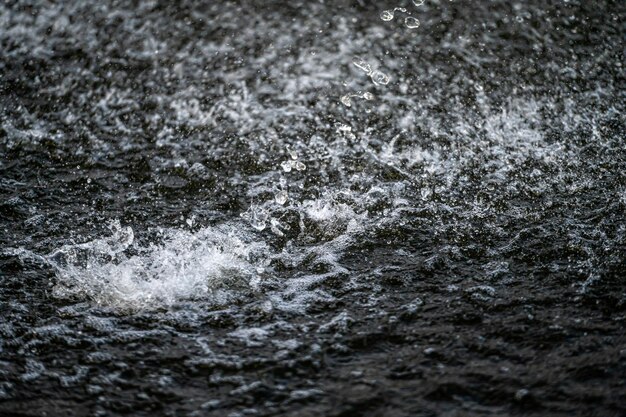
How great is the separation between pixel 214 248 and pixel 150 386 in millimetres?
1123

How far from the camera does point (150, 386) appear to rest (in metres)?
3.47

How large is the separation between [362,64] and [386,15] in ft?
2.61

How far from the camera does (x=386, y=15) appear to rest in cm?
682

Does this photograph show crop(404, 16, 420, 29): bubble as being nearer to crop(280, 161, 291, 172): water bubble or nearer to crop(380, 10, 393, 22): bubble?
crop(380, 10, 393, 22): bubble

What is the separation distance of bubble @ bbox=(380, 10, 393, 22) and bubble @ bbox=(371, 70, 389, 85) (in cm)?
81

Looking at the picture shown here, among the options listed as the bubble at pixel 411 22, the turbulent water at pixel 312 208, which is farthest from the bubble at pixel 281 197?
the bubble at pixel 411 22

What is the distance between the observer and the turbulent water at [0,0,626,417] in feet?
11.5

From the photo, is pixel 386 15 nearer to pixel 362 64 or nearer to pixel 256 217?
pixel 362 64

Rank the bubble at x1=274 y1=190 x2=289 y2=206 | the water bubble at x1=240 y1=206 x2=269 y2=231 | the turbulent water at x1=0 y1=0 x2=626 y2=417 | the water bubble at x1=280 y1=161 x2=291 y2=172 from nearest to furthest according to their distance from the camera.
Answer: the turbulent water at x1=0 y1=0 x2=626 y2=417 < the water bubble at x1=240 y1=206 x2=269 y2=231 < the bubble at x1=274 y1=190 x2=289 y2=206 < the water bubble at x1=280 y1=161 x2=291 y2=172

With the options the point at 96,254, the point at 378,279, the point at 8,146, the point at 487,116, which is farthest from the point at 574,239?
the point at 8,146

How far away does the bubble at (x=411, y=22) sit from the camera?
6.67m

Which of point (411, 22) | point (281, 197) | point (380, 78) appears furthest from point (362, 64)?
point (281, 197)

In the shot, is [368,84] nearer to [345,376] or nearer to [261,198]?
[261,198]

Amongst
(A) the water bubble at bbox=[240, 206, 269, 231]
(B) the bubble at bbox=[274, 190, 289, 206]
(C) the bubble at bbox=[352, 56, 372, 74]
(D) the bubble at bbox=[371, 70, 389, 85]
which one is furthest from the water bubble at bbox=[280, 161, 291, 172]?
(C) the bubble at bbox=[352, 56, 372, 74]
